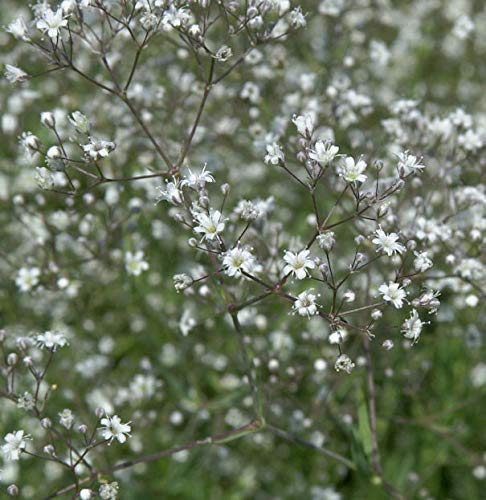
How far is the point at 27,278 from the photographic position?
17.7ft

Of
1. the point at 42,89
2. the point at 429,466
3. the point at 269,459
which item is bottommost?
the point at 429,466

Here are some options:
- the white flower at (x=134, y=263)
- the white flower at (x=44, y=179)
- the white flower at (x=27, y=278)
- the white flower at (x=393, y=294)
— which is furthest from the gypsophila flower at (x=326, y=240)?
the white flower at (x=27, y=278)

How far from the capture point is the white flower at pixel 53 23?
3.86 m

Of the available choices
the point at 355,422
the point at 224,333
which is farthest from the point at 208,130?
the point at 355,422

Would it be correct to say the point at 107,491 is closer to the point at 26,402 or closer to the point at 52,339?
the point at 26,402

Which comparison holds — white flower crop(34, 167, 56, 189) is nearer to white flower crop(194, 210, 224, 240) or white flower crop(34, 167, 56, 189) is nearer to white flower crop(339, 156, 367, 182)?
white flower crop(194, 210, 224, 240)

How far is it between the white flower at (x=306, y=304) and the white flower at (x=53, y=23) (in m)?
2.00

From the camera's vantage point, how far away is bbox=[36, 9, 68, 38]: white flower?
3.86 meters

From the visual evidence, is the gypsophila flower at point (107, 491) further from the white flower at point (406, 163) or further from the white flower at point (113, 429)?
the white flower at point (406, 163)

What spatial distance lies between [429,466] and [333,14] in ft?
12.8

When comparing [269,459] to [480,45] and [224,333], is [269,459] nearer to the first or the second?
[224,333]

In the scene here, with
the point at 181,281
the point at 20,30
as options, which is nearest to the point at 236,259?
the point at 181,281

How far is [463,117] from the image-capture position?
526 centimetres

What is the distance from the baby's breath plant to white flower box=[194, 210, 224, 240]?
68cm
